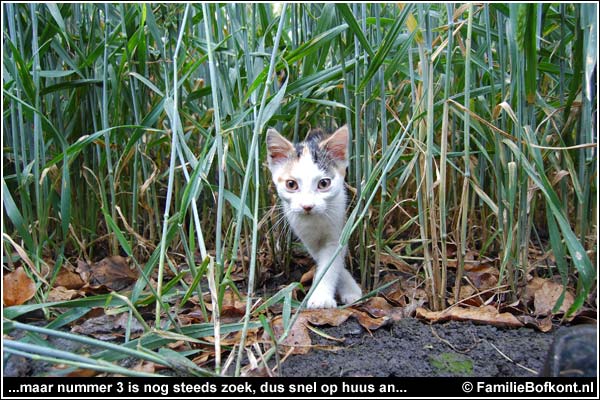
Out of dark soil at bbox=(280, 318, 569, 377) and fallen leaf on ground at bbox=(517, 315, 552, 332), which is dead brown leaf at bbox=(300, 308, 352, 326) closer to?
dark soil at bbox=(280, 318, 569, 377)

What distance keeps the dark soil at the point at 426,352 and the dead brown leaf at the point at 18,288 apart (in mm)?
791

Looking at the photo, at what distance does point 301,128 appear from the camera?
235cm

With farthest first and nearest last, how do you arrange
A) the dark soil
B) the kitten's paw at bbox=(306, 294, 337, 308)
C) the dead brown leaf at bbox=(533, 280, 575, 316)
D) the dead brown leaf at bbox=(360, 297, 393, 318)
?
the kitten's paw at bbox=(306, 294, 337, 308) < the dead brown leaf at bbox=(360, 297, 393, 318) < the dead brown leaf at bbox=(533, 280, 575, 316) < the dark soil

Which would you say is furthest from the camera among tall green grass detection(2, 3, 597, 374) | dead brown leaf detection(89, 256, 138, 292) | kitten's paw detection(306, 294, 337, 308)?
dead brown leaf detection(89, 256, 138, 292)

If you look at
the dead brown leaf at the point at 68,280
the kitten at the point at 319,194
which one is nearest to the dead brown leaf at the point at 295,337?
the kitten at the point at 319,194

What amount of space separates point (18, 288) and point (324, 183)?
1053 millimetres

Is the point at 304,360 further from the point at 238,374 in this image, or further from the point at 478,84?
the point at 478,84

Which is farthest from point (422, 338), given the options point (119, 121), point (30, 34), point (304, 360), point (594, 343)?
point (30, 34)

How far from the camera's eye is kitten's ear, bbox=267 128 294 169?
6.05 ft

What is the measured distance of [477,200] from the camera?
2109mm

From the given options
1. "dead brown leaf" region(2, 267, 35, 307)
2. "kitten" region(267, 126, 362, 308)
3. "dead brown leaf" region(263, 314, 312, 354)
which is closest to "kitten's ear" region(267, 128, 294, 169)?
"kitten" region(267, 126, 362, 308)

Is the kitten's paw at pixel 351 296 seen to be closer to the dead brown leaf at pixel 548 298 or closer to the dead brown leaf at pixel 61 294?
the dead brown leaf at pixel 548 298
